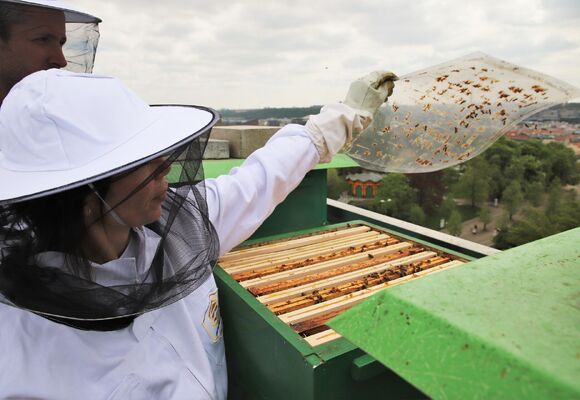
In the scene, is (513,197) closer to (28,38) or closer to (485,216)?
(485,216)

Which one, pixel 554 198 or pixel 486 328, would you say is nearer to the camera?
pixel 486 328

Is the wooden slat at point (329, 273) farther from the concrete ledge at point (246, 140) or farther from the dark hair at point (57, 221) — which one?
the concrete ledge at point (246, 140)

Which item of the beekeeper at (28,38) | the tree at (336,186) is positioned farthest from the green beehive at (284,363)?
the tree at (336,186)

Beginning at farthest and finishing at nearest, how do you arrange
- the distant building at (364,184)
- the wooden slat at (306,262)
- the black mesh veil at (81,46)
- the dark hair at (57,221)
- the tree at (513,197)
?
the distant building at (364,184) < the tree at (513,197) < the black mesh veil at (81,46) < the wooden slat at (306,262) < the dark hair at (57,221)

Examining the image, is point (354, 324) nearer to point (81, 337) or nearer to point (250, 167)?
point (81, 337)

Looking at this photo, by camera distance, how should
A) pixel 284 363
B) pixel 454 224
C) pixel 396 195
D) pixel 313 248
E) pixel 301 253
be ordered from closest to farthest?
pixel 284 363, pixel 301 253, pixel 313 248, pixel 454 224, pixel 396 195

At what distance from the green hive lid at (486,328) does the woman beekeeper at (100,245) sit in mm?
767

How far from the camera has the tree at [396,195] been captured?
153 feet

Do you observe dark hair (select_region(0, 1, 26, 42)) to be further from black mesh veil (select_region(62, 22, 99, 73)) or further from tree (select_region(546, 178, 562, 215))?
tree (select_region(546, 178, 562, 215))

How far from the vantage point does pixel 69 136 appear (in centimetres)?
107

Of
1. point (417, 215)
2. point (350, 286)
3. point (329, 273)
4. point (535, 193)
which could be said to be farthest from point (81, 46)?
point (535, 193)

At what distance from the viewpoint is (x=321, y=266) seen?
7.82ft

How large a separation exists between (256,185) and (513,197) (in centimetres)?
5117

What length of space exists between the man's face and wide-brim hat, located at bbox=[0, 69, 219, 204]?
1202 millimetres
